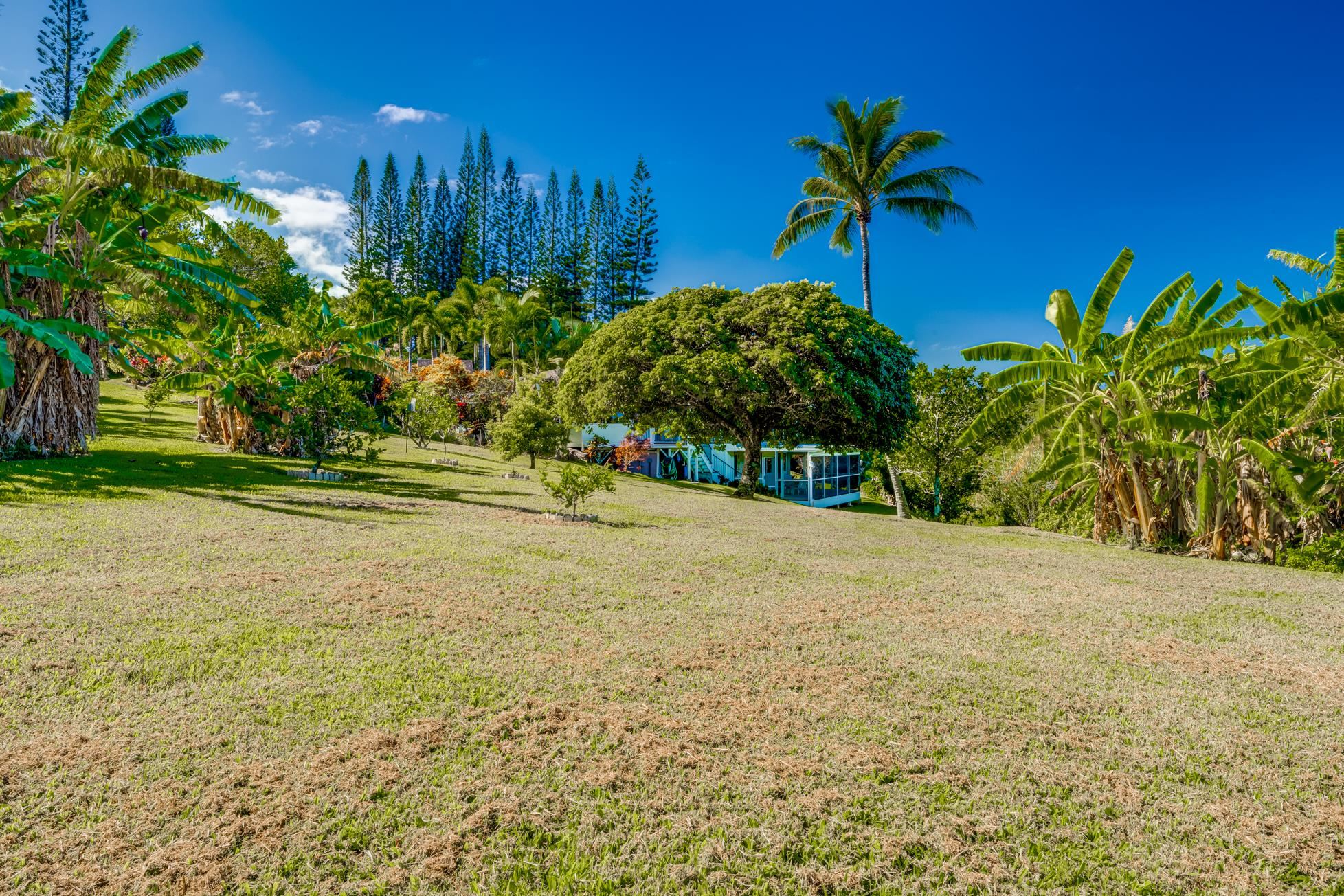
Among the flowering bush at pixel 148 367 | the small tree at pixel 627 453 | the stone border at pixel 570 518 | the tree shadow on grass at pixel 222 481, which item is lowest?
the stone border at pixel 570 518

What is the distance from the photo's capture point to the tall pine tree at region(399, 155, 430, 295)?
204ft

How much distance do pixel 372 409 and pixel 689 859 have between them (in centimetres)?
1362

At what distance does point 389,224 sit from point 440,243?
502 cm

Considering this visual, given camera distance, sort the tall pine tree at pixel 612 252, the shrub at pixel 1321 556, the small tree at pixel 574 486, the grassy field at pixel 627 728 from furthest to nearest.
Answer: the tall pine tree at pixel 612 252 < the small tree at pixel 574 486 < the shrub at pixel 1321 556 < the grassy field at pixel 627 728

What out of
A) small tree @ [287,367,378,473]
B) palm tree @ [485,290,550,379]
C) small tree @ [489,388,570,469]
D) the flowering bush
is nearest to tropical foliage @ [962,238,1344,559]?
small tree @ [489,388,570,469]

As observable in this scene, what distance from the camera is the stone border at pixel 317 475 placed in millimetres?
13930

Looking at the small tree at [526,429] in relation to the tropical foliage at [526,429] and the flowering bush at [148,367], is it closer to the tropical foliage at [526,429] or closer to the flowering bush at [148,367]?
the tropical foliage at [526,429]

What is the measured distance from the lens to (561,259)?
201 feet

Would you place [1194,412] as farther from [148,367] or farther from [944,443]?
[148,367]

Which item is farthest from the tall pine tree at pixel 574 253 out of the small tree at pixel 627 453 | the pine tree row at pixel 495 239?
the small tree at pixel 627 453

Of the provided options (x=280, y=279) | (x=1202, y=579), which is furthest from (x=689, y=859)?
(x=280, y=279)

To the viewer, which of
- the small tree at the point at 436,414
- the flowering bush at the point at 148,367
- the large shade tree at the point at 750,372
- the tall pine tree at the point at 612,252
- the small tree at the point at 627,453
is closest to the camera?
the flowering bush at the point at 148,367

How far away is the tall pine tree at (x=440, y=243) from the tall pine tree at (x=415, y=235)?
62 centimetres

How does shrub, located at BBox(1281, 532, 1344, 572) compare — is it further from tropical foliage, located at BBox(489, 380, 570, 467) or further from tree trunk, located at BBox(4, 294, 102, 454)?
tree trunk, located at BBox(4, 294, 102, 454)
